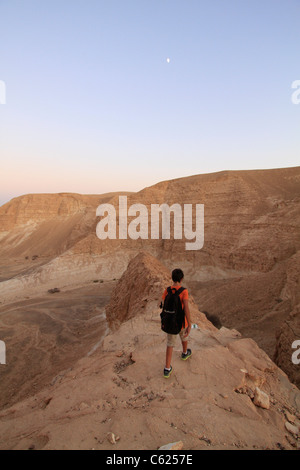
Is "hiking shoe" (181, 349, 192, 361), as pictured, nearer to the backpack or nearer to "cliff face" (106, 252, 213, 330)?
the backpack

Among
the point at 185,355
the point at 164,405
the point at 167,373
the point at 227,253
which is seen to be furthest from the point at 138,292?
the point at 227,253

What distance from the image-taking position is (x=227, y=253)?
19.5m

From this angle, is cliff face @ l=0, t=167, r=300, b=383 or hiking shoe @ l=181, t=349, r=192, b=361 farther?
cliff face @ l=0, t=167, r=300, b=383

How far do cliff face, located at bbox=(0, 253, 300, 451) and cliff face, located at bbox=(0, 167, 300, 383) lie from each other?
5.37 meters

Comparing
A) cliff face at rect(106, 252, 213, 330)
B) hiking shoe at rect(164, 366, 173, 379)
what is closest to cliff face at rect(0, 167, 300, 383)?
cliff face at rect(106, 252, 213, 330)

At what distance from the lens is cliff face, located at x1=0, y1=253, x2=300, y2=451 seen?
2166mm

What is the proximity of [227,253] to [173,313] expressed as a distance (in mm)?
17302

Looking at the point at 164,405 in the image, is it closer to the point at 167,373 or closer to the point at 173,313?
the point at 167,373

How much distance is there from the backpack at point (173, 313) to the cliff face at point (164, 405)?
1.89ft

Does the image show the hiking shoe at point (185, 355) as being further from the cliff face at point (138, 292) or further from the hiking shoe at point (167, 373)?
the cliff face at point (138, 292)

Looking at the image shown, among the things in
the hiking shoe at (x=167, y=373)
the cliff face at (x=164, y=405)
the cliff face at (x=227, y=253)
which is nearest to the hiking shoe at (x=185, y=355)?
the cliff face at (x=164, y=405)

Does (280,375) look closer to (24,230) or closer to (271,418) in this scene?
(271,418)

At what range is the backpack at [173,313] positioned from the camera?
123 inches
